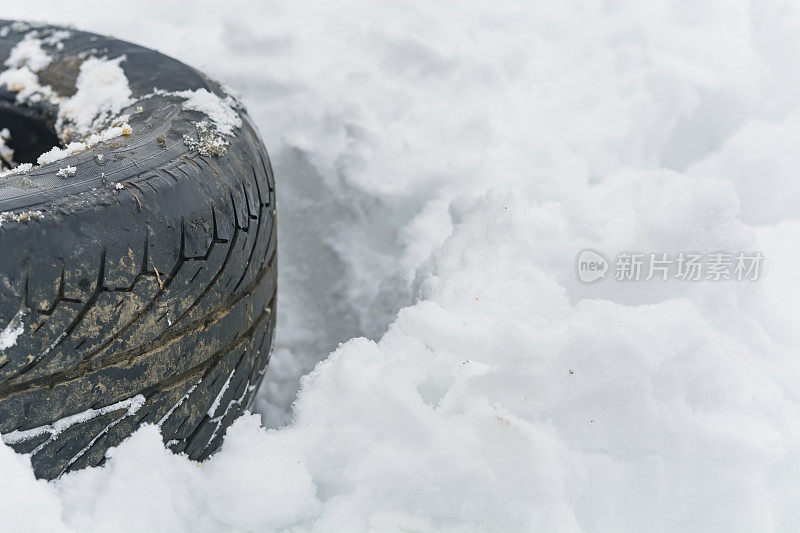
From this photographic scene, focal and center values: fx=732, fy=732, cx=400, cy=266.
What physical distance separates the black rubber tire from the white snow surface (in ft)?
0.24

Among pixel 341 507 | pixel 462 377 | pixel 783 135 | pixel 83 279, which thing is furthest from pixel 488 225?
pixel 783 135

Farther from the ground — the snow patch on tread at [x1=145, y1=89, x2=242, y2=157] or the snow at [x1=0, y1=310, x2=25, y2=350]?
the snow patch on tread at [x1=145, y1=89, x2=242, y2=157]

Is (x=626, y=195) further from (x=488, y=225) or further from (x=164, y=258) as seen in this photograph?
(x=164, y=258)

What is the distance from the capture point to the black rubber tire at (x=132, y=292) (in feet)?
3.34

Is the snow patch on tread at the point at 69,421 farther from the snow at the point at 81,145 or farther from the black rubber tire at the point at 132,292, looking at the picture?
the snow at the point at 81,145

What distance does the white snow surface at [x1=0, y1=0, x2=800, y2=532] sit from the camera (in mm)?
1109

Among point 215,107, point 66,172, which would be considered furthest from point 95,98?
point 66,172

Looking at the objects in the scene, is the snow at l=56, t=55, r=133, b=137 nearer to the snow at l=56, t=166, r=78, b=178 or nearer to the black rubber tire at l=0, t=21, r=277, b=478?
the black rubber tire at l=0, t=21, r=277, b=478

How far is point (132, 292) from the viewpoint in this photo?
1.08 metres

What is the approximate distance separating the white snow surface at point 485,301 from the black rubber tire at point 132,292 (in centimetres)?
7

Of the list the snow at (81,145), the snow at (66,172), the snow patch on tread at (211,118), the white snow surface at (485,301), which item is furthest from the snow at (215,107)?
the white snow surface at (485,301)

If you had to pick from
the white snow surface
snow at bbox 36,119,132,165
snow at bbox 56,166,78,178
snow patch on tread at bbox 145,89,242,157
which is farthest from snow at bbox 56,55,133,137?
the white snow surface

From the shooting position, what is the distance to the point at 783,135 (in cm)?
Result: 265

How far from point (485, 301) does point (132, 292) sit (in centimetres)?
65
